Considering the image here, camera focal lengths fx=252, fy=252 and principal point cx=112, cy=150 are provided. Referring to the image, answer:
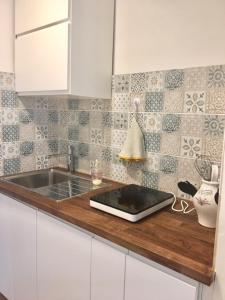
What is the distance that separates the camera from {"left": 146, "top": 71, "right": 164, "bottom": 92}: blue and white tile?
1401mm

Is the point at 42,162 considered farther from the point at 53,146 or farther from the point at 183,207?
the point at 183,207

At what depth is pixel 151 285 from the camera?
2.83 feet

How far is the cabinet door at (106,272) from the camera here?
949mm

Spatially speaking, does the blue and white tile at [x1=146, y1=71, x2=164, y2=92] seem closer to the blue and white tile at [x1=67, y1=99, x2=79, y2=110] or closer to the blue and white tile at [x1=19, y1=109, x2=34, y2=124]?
the blue and white tile at [x1=67, y1=99, x2=79, y2=110]

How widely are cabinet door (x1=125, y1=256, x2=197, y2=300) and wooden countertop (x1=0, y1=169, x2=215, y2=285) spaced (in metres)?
0.05

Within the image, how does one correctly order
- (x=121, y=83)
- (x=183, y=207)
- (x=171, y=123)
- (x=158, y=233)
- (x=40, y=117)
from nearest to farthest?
(x=158, y=233)
(x=183, y=207)
(x=171, y=123)
(x=121, y=83)
(x=40, y=117)

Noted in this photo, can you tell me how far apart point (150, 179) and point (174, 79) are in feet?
1.92

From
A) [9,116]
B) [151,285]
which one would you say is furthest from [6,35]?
[151,285]

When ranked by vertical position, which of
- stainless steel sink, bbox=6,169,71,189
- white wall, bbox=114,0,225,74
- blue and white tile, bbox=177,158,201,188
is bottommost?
stainless steel sink, bbox=6,169,71,189

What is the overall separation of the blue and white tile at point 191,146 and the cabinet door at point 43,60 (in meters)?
0.71

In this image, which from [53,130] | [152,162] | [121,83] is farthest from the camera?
[53,130]

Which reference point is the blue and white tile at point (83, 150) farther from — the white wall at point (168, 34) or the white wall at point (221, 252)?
the white wall at point (221, 252)

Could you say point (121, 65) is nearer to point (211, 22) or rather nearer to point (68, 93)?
point (68, 93)

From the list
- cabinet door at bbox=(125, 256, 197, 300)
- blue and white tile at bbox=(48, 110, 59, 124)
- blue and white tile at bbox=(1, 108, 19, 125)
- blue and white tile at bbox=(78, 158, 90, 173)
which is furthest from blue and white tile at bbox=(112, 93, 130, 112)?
cabinet door at bbox=(125, 256, 197, 300)
